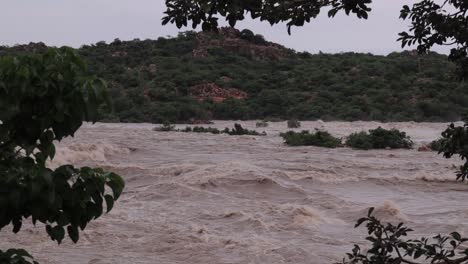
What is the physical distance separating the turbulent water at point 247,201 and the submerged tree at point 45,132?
5569mm

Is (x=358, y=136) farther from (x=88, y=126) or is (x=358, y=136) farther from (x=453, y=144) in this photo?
(x=453, y=144)

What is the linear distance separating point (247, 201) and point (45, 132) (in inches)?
361

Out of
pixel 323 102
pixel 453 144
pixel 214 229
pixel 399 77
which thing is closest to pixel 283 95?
pixel 323 102

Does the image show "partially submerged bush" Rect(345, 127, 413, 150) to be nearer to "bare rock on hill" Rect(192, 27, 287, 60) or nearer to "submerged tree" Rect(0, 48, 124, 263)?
"submerged tree" Rect(0, 48, 124, 263)

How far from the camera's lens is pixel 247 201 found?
450 inches

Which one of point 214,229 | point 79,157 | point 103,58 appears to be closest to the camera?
point 214,229

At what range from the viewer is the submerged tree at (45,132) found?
221 cm

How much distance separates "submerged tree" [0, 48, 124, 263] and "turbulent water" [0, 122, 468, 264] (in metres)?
5.57

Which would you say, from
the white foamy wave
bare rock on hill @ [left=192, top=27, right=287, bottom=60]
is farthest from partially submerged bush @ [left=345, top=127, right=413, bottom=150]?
bare rock on hill @ [left=192, top=27, right=287, bottom=60]

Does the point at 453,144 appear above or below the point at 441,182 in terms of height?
above

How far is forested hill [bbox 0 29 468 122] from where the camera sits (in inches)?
1225

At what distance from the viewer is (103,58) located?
4416cm

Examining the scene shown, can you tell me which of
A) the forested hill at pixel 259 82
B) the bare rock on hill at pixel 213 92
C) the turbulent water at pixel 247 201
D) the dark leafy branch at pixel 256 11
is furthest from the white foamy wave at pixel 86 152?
the bare rock on hill at pixel 213 92

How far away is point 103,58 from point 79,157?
29530mm
